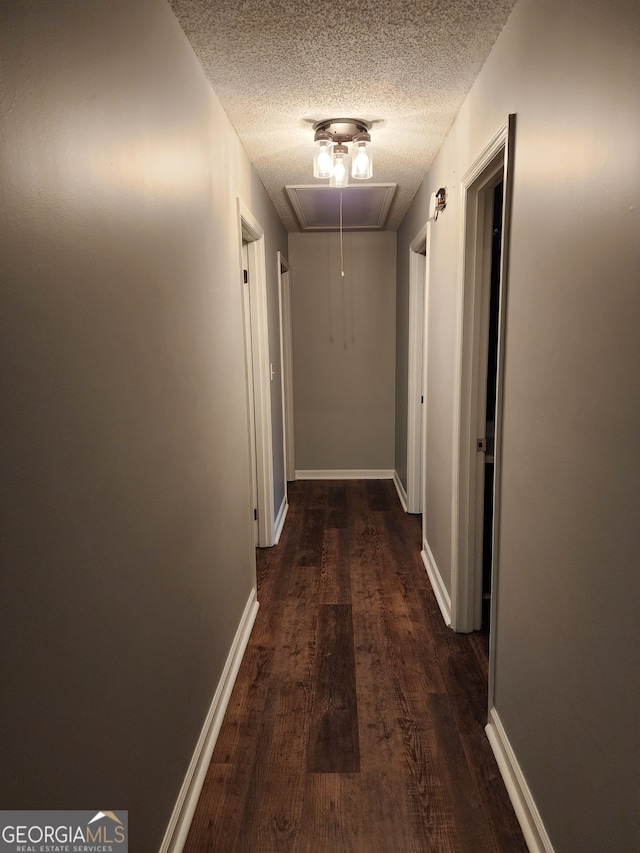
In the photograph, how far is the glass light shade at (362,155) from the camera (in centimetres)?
262

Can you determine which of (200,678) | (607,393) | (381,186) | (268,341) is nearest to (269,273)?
(268,341)

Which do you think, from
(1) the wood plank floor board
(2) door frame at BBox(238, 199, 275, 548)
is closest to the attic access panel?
(2) door frame at BBox(238, 199, 275, 548)

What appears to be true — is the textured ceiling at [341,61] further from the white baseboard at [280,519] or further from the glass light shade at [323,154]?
the white baseboard at [280,519]

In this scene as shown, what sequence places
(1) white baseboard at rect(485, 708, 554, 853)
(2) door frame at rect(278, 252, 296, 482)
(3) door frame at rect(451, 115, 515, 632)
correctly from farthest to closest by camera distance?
1. (2) door frame at rect(278, 252, 296, 482)
2. (3) door frame at rect(451, 115, 515, 632)
3. (1) white baseboard at rect(485, 708, 554, 853)

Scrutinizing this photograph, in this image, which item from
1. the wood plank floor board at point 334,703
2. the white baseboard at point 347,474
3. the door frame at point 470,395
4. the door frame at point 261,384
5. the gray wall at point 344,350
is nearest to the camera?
the wood plank floor board at point 334,703

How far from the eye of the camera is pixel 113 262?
3.87ft

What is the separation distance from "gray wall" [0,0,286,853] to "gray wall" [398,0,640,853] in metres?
1.01

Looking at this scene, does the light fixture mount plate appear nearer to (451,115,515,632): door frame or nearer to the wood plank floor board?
(451,115,515,632): door frame

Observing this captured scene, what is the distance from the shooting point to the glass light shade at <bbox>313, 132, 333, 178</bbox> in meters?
2.63

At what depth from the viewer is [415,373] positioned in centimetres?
423

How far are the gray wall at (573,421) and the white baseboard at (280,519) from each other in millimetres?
2236

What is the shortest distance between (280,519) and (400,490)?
1274mm

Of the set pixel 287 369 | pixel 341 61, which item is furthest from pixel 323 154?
pixel 287 369

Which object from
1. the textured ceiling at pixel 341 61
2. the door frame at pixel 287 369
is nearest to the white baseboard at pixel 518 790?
the textured ceiling at pixel 341 61
